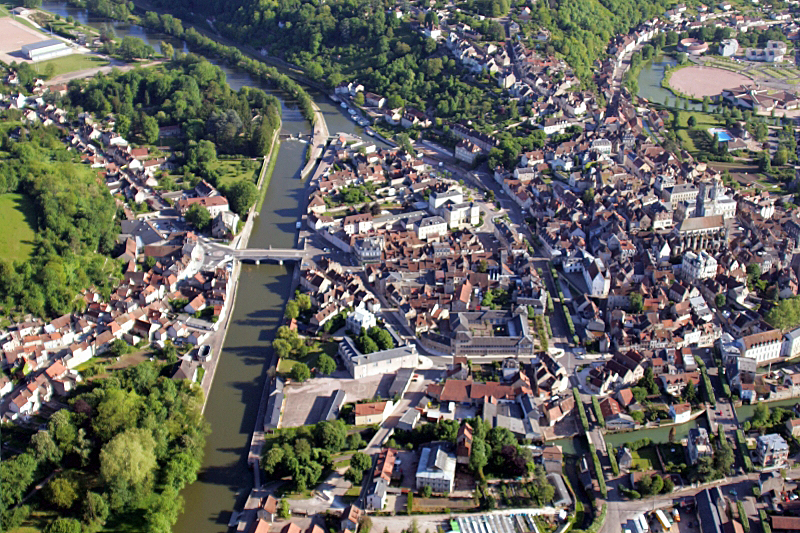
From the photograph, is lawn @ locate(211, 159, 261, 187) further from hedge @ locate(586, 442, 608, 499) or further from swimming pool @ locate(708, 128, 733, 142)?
swimming pool @ locate(708, 128, 733, 142)

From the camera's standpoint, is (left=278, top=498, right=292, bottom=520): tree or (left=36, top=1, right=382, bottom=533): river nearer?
(left=278, top=498, right=292, bottom=520): tree

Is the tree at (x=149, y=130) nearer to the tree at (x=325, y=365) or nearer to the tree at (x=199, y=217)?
the tree at (x=199, y=217)

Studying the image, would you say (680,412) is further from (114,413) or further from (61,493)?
(61,493)

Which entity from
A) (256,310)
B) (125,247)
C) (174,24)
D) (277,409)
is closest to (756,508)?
(277,409)

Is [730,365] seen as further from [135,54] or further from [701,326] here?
[135,54]

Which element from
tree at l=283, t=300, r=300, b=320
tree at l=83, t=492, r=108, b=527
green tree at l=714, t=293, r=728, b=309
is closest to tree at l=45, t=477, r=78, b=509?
tree at l=83, t=492, r=108, b=527

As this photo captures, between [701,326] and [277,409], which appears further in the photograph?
[701,326]
